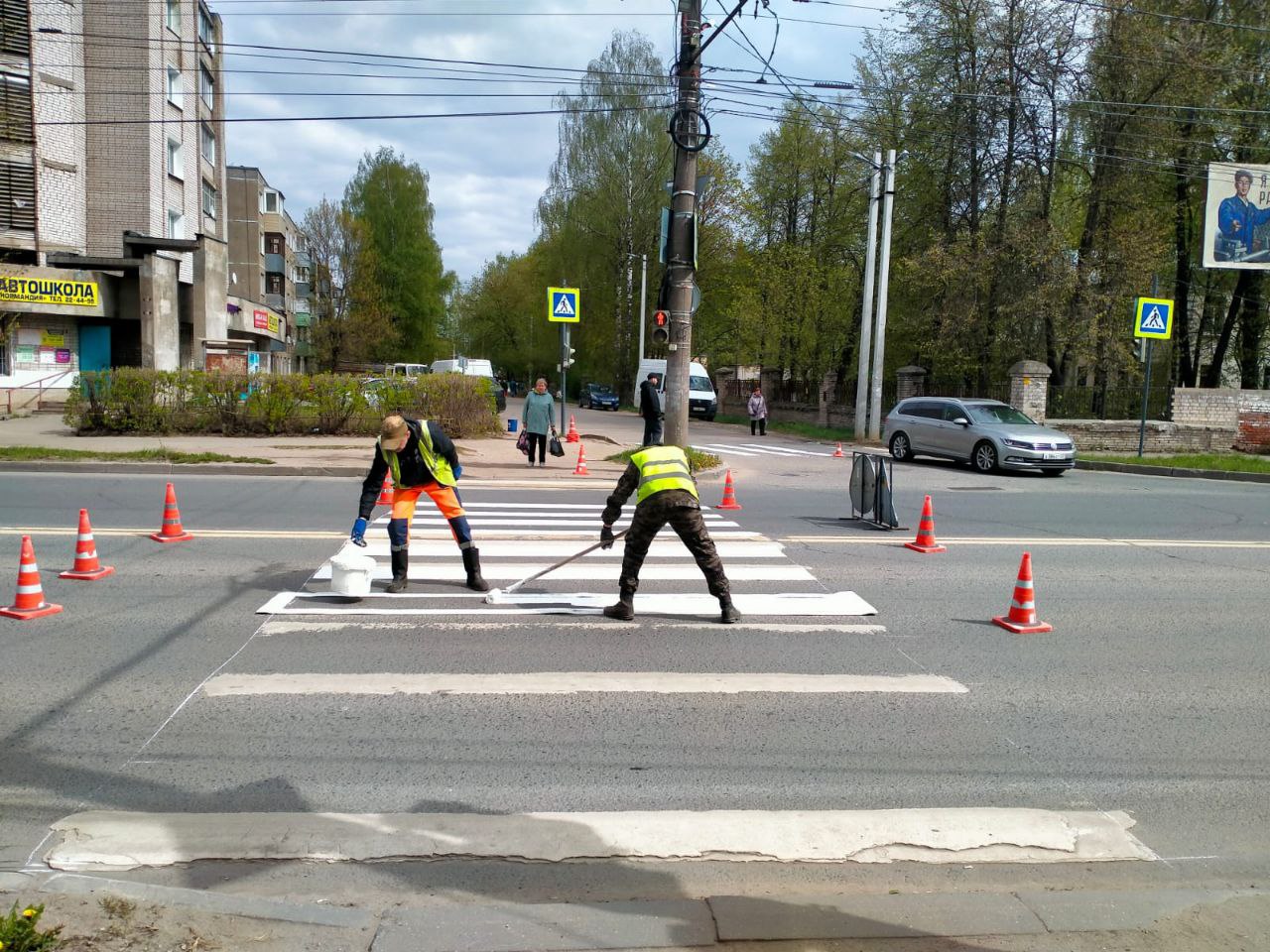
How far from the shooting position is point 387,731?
486cm

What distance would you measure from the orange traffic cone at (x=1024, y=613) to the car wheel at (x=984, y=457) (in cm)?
1298

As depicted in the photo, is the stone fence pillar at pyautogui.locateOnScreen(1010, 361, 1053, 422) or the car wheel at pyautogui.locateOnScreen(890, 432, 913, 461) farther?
the stone fence pillar at pyautogui.locateOnScreen(1010, 361, 1053, 422)

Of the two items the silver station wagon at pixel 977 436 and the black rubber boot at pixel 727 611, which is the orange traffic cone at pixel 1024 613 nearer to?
the black rubber boot at pixel 727 611

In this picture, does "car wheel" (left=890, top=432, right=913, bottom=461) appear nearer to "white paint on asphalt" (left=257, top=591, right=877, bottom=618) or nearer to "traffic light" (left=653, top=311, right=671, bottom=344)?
"traffic light" (left=653, top=311, right=671, bottom=344)

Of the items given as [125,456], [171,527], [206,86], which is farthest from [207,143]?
[171,527]

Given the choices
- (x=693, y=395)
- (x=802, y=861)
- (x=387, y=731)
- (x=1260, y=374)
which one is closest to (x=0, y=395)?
(x=693, y=395)

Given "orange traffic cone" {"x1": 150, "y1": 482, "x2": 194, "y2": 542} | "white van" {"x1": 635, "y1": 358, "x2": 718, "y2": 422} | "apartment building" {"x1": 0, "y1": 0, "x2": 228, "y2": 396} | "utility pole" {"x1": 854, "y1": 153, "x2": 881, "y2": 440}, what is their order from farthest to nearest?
"white van" {"x1": 635, "y1": 358, "x2": 718, "y2": 422} < "apartment building" {"x1": 0, "y1": 0, "x2": 228, "y2": 396} < "utility pole" {"x1": 854, "y1": 153, "x2": 881, "y2": 440} < "orange traffic cone" {"x1": 150, "y1": 482, "x2": 194, "y2": 542}

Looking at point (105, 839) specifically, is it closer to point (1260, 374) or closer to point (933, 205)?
point (933, 205)

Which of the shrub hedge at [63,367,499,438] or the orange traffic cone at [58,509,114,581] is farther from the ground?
the shrub hedge at [63,367,499,438]

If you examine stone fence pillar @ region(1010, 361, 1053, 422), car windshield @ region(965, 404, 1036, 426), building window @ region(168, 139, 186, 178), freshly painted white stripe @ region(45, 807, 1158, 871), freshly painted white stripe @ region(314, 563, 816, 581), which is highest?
building window @ region(168, 139, 186, 178)

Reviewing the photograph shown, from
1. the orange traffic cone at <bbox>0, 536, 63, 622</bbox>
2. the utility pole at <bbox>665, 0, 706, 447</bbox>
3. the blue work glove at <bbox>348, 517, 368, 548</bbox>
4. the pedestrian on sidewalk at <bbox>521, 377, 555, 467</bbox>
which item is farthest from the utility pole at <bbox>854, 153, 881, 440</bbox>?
the orange traffic cone at <bbox>0, 536, 63, 622</bbox>

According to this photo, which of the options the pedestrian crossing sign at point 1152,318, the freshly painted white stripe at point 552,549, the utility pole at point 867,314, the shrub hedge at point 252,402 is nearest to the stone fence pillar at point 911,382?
the utility pole at point 867,314

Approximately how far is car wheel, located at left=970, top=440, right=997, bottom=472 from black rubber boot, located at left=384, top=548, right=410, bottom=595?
587 inches

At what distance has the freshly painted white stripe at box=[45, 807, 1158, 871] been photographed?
3678mm
